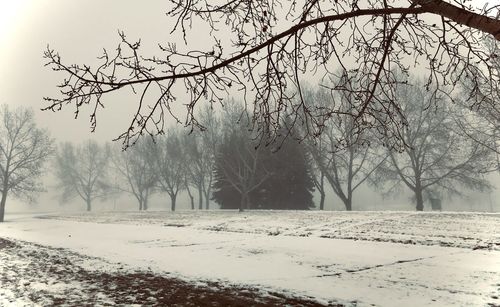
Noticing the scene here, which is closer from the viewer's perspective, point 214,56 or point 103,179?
point 214,56

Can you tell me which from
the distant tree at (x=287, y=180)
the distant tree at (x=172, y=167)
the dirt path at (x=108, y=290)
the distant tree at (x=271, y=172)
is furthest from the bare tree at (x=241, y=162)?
the dirt path at (x=108, y=290)

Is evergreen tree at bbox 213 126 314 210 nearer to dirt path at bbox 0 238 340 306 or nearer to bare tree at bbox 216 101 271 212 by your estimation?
bare tree at bbox 216 101 271 212

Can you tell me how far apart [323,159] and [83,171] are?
4662 centimetres

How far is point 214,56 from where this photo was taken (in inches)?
210

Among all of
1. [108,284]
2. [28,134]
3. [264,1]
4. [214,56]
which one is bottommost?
[108,284]

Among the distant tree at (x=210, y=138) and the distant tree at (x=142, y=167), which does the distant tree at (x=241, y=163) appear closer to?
the distant tree at (x=210, y=138)

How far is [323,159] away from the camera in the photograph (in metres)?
36.3

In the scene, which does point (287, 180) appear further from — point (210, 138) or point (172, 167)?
point (172, 167)

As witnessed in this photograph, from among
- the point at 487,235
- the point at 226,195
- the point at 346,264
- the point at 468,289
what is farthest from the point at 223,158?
the point at 468,289

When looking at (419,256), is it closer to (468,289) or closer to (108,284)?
(468,289)

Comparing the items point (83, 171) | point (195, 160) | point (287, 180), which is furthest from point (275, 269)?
point (83, 171)

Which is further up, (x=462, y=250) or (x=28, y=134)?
(x=28, y=134)

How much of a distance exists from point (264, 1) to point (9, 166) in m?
41.9

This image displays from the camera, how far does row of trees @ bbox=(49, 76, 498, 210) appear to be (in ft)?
99.2
